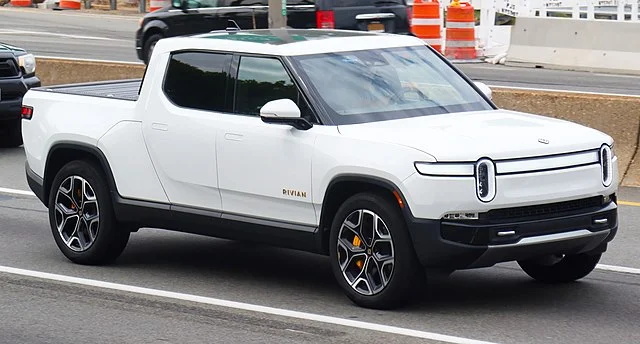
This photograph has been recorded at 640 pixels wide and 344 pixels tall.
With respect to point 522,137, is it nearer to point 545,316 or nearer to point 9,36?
point 545,316

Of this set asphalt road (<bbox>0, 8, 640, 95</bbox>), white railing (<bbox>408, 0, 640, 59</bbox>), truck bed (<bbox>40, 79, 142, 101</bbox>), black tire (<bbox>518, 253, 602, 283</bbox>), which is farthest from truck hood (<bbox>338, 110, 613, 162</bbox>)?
white railing (<bbox>408, 0, 640, 59</bbox>)

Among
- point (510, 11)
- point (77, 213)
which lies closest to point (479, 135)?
point (77, 213)

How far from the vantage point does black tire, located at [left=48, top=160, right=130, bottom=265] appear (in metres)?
9.43

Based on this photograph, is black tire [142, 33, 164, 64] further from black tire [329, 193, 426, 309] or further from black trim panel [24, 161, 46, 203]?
black tire [329, 193, 426, 309]

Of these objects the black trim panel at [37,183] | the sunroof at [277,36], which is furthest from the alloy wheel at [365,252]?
the black trim panel at [37,183]

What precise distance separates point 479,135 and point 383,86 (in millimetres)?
1012

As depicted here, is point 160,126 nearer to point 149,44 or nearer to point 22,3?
point 149,44

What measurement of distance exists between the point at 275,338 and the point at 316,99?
Result: 1.65m

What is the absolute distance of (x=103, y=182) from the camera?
9.47 metres

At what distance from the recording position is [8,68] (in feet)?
51.3

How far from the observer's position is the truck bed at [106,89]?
984 cm

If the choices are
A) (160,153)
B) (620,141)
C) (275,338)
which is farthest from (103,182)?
(620,141)

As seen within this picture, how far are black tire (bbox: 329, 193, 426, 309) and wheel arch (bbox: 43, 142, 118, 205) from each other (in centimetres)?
206

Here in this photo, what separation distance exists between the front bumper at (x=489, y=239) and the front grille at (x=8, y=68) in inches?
356
